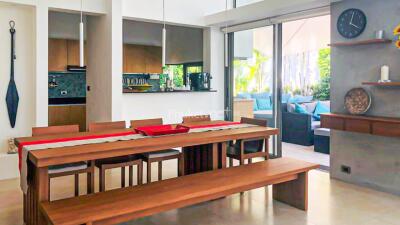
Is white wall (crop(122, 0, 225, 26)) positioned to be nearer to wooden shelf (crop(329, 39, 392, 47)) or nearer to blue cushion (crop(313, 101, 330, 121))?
blue cushion (crop(313, 101, 330, 121))

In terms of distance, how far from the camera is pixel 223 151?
4117 mm

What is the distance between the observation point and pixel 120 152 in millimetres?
3184

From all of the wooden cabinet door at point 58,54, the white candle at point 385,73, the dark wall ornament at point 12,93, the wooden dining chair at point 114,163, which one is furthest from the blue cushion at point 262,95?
the wooden cabinet door at point 58,54

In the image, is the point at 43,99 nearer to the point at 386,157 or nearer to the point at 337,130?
the point at 337,130

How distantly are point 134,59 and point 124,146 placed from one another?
5735 mm

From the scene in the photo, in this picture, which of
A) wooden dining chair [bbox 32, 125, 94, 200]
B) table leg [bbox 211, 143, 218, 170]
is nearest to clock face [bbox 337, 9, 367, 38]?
table leg [bbox 211, 143, 218, 170]

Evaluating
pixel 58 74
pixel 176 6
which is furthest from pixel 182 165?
pixel 58 74

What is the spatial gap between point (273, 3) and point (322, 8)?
716 millimetres

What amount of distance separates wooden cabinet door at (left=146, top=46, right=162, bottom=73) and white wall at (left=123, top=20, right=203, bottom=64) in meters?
0.14

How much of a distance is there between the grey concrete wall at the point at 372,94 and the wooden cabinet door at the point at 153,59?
16.5ft

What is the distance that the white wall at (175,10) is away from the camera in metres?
6.08

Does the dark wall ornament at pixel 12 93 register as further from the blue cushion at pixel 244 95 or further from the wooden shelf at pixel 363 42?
Result: the wooden shelf at pixel 363 42

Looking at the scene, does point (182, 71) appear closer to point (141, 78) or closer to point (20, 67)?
point (141, 78)

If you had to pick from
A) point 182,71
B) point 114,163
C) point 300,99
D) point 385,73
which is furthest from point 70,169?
point 182,71
